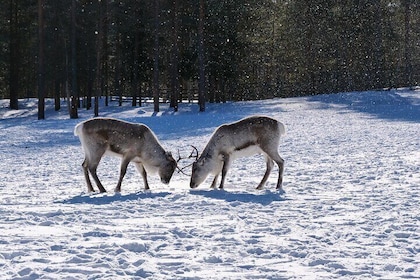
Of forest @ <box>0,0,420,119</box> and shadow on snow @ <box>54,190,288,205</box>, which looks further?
forest @ <box>0,0,420,119</box>

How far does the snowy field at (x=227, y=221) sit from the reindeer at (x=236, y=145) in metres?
0.41

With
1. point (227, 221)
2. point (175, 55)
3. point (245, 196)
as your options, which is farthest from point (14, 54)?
point (227, 221)

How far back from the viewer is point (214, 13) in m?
39.6

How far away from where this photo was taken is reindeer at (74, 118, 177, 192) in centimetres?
1059

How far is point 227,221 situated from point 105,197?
3.01 meters

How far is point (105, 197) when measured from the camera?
9.72 meters

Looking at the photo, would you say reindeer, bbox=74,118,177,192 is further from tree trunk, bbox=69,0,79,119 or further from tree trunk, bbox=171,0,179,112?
tree trunk, bbox=171,0,179,112

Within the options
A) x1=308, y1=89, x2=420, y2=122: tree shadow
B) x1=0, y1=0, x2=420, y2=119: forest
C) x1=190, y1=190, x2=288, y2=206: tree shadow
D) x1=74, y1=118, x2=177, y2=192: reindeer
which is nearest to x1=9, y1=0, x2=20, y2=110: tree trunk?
x1=0, y1=0, x2=420, y2=119: forest

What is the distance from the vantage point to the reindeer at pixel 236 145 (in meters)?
10.7

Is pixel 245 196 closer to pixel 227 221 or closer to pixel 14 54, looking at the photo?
pixel 227 221

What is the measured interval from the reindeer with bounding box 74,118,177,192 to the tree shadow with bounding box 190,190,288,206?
115 cm

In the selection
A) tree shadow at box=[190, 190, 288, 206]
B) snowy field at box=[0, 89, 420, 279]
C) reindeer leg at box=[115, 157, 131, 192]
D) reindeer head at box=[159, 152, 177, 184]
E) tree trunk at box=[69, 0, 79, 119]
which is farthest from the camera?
tree trunk at box=[69, 0, 79, 119]

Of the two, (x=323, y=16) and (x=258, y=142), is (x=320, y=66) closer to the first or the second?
(x=323, y=16)

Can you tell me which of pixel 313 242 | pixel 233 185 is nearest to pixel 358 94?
pixel 233 185
